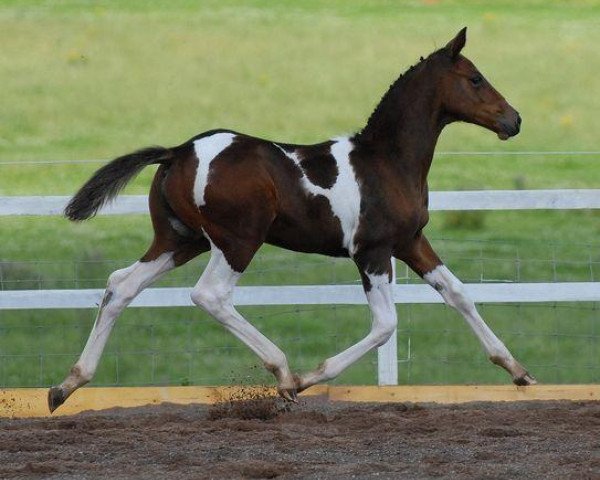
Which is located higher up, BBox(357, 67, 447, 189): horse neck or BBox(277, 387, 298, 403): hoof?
BBox(357, 67, 447, 189): horse neck

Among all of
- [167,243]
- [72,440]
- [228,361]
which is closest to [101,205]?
[167,243]

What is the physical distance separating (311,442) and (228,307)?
100 cm

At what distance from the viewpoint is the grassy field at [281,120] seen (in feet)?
43.1

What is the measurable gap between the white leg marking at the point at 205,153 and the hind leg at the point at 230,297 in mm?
295

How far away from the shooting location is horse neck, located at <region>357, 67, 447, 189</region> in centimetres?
773

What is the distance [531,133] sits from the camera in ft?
67.7

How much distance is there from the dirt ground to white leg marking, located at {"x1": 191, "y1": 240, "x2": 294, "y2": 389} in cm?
24

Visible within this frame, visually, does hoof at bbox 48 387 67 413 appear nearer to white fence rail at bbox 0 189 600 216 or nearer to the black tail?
the black tail

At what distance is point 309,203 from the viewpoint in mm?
7535

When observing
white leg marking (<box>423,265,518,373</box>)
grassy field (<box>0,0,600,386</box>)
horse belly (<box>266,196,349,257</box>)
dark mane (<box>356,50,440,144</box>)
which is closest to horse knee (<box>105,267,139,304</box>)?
horse belly (<box>266,196,349,257</box>)

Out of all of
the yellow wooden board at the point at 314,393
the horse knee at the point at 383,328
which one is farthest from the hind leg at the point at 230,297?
the yellow wooden board at the point at 314,393

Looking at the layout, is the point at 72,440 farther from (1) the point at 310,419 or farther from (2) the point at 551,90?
(2) the point at 551,90

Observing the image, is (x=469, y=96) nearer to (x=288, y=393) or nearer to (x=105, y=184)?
(x=288, y=393)

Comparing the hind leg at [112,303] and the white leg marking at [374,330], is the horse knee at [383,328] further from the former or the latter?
the hind leg at [112,303]
